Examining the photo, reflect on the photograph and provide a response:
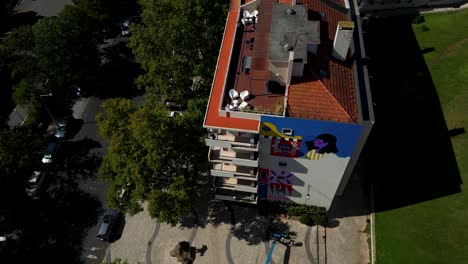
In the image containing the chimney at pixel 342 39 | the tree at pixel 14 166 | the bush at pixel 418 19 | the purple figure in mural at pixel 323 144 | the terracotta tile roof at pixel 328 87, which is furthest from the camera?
the bush at pixel 418 19

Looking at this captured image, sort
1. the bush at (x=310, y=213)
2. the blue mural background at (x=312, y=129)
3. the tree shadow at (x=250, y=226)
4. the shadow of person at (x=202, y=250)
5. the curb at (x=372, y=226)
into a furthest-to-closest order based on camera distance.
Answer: the tree shadow at (x=250, y=226), the bush at (x=310, y=213), the shadow of person at (x=202, y=250), the curb at (x=372, y=226), the blue mural background at (x=312, y=129)

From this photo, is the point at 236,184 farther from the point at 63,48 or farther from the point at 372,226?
the point at 63,48

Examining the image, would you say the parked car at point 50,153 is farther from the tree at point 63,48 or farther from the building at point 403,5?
the building at point 403,5

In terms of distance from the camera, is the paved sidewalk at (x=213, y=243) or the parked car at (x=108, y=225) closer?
the paved sidewalk at (x=213, y=243)

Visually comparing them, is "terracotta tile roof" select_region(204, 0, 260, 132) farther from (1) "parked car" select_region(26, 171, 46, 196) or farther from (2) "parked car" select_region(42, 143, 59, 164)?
(1) "parked car" select_region(26, 171, 46, 196)

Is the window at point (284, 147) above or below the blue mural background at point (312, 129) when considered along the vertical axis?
below

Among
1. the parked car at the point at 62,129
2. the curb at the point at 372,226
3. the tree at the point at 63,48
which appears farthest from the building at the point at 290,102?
the tree at the point at 63,48
